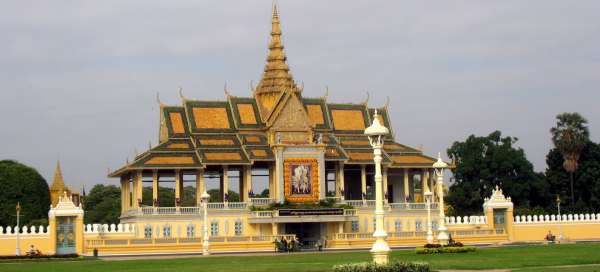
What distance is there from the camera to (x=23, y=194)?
9062 centimetres

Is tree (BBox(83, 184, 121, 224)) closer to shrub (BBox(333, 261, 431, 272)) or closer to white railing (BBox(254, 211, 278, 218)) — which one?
white railing (BBox(254, 211, 278, 218))

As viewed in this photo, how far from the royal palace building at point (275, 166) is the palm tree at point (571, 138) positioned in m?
12.2

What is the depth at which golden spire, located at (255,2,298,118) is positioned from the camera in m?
86.4

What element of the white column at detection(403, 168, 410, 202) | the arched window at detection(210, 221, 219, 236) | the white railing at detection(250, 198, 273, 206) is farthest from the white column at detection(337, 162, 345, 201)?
the arched window at detection(210, 221, 219, 236)

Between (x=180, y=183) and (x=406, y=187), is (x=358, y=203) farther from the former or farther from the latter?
(x=180, y=183)

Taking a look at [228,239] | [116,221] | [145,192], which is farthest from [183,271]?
[145,192]

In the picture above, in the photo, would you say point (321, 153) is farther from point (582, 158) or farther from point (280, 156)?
point (582, 158)

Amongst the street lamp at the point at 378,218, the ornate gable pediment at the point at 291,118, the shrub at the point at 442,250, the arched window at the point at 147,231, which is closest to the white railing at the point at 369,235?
the ornate gable pediment at the point at 291,118

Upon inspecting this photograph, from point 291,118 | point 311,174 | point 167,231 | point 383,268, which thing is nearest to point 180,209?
point 167,231

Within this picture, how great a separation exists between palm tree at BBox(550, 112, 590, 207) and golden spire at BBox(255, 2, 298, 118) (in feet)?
75.6

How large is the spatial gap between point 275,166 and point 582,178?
26.5 meters

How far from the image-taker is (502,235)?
77312 mm

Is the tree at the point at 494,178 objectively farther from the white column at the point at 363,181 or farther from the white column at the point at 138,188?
the white column at the point at 138,188

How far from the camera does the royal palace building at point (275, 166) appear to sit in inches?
3034
